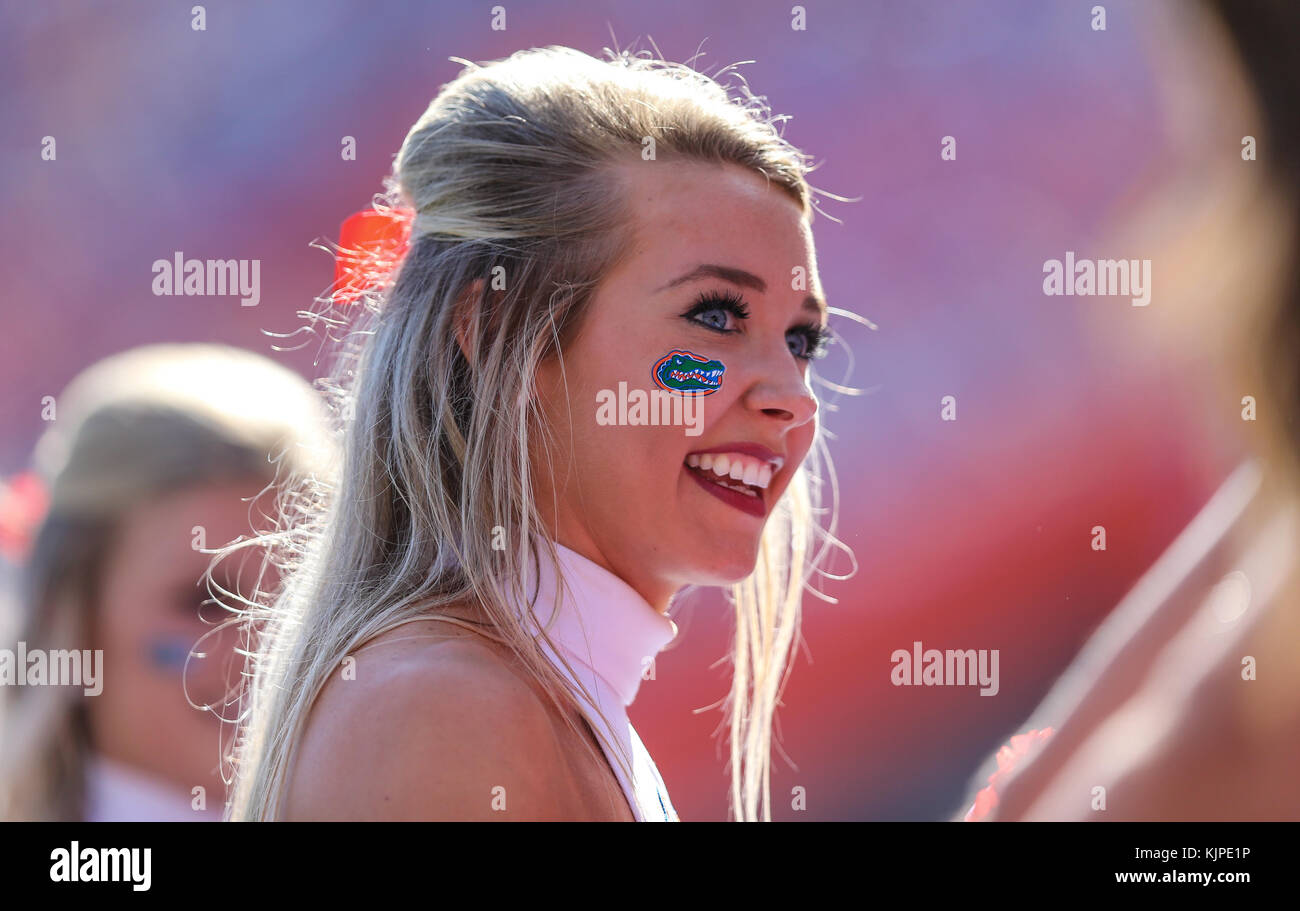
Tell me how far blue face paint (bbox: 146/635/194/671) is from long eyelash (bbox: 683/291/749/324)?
4.31 ft

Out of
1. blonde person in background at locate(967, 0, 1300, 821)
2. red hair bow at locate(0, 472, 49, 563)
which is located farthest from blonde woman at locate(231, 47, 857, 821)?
red hair bow at locate(0, 472, 49, 563)

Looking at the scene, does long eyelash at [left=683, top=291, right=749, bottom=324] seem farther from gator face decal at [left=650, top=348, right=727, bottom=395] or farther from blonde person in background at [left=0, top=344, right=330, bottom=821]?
blonde person in background at [left=0, top=344, right=330, bottom=821]

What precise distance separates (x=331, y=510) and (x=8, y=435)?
3397 millimetres

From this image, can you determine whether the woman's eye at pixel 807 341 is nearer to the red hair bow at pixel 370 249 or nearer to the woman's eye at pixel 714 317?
the woman's eye at pixel 714 317

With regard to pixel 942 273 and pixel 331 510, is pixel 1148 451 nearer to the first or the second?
pixel 942 273

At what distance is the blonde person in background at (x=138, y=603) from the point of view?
7.61ft

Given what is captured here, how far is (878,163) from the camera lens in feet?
15.4

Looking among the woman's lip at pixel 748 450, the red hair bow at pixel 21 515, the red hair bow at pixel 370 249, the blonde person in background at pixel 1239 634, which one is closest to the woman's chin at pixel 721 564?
the woman's lip at pixel 748 450

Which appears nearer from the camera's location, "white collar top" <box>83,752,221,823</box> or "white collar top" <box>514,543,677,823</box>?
"white collar top" <box>514,543,677,823</box>

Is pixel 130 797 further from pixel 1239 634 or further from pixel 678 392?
pixel 1239 634

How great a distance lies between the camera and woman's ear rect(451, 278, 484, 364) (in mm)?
Result: 1647

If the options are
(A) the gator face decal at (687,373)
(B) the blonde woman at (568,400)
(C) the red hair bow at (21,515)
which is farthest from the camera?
(C) the red hair bow at (21,515)

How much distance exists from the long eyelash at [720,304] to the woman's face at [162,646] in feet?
3.96

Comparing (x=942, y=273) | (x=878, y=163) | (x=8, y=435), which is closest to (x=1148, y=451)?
(x=942, y=273)
